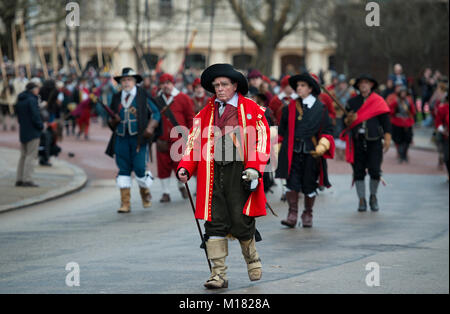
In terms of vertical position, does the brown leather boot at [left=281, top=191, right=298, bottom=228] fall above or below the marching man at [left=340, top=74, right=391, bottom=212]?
below

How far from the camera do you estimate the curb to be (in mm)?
12180

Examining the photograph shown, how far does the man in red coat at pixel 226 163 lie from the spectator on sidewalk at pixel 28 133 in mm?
7521

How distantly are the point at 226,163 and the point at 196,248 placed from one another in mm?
2127

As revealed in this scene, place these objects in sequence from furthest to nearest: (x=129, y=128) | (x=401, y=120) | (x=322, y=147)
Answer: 1. (x=401, y=120)
2. (x=129, y=128)
3. (x=322, y=147)

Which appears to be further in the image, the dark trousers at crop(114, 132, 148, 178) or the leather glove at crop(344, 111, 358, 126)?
the leather glove at crop(344, 111, 358, 126)

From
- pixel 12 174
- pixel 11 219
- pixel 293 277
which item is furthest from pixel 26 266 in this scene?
pixel 12 174

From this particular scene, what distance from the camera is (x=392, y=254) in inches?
356

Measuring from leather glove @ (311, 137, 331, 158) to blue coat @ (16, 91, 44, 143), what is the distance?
5323mm

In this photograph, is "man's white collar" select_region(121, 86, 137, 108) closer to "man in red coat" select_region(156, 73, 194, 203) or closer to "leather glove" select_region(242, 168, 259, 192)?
"man in red coat" select_region(156, 73, 194, 203)

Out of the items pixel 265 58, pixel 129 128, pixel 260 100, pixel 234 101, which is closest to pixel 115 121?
pixel 129 128

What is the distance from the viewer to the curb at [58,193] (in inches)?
480

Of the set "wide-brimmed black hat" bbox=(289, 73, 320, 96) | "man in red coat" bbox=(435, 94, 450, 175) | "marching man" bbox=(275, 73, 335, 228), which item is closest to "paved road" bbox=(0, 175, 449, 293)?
"marching man" bbox=(275, 73, 335, 228)

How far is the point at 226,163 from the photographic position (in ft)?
23.5

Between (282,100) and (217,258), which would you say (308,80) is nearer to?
(282,100)
